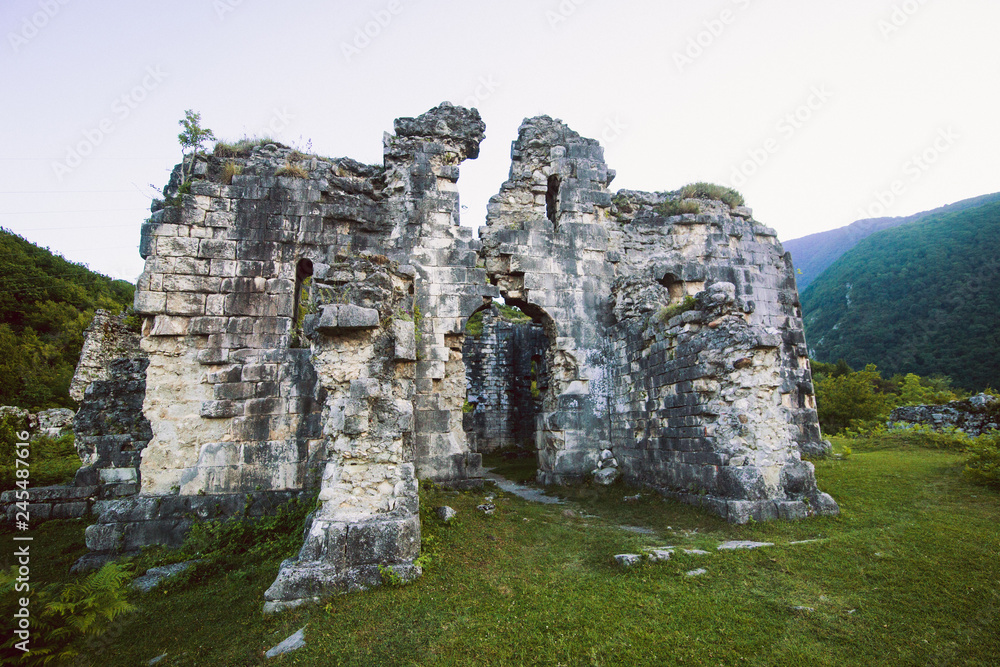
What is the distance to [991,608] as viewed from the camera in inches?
138

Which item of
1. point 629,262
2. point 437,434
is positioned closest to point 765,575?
point 437,434

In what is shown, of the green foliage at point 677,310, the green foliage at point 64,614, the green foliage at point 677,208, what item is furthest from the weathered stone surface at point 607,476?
the green foliage at point 64,614

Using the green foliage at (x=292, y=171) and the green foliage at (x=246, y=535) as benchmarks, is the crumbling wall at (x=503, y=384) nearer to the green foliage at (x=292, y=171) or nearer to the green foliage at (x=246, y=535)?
the green foliage at (x=292, y=171)

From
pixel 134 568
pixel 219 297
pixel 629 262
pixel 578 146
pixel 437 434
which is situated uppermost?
pixel 578 146

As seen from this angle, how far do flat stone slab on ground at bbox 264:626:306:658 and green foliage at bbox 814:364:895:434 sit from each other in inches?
693

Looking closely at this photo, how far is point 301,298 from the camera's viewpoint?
8.48 meters

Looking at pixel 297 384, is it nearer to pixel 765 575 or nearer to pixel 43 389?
pixel 765 575

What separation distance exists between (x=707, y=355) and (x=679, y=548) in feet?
9.71

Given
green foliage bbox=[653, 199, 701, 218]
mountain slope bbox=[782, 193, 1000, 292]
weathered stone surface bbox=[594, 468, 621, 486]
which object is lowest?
weathered stone surface bbox=[594, 468, 621, 486]

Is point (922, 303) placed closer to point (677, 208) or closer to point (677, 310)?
point (677, 208)

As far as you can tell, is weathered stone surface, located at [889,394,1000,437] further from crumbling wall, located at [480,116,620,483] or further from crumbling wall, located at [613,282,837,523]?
crumbling wall, located at [480,116,620,483]

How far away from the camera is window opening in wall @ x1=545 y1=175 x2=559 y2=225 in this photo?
1146cm

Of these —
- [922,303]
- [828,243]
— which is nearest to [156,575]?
[922,303]

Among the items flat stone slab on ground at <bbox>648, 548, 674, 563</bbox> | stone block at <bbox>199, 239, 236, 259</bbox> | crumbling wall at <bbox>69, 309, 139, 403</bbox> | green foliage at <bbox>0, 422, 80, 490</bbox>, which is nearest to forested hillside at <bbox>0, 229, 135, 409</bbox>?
green foliage at <bbox>0, 422, 80, 490</bbox>
